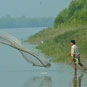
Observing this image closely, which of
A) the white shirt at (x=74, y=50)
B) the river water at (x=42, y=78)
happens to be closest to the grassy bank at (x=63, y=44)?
the river water at (x=42, y=78)

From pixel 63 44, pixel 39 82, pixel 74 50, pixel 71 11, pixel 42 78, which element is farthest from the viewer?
pixel 71 11

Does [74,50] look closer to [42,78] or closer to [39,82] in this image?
[42,78]

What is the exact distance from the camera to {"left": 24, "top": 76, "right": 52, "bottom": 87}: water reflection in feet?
52.7

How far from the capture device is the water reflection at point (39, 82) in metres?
16.1

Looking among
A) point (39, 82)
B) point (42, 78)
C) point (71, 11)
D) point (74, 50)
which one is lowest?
point (39, 82)

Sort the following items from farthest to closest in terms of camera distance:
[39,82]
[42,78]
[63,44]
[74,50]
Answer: [63,44] → [74,50] → [42,78] → [39,82]

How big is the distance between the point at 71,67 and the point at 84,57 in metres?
3.65

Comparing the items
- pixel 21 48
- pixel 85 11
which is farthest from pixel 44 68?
pixel 85 11

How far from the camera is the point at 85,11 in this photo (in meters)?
84.9

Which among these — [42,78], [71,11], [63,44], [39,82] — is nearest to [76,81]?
[39,82]

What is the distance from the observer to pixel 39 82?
16875 millimetres

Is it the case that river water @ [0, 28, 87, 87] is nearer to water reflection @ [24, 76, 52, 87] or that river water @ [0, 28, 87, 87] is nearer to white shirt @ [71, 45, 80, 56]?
water reflection @ [24, 76, 52, 87]

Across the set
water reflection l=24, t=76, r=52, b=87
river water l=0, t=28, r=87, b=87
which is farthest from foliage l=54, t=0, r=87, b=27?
water reflection l=24, t=76, r=52, b=87

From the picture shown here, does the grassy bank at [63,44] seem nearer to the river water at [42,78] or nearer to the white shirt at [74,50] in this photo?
the river water at [42,78]
